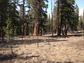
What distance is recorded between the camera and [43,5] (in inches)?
2138

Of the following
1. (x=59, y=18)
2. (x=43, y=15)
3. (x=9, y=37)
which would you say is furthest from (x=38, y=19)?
(x=9, y=37)

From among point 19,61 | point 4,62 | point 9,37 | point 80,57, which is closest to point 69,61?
point 80,57

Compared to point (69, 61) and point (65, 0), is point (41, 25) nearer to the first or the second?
point (65, 0)

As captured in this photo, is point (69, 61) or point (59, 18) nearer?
point (69, 61)

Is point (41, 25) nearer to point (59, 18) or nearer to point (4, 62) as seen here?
point (59, 18)

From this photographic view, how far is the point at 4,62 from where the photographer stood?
64.0 feet

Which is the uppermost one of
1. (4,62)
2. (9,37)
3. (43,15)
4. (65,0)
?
(65,0)

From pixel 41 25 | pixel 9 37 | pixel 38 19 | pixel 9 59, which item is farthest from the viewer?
pixel 41 25

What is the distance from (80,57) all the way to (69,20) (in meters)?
37.7

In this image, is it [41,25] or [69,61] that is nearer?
[69,61]

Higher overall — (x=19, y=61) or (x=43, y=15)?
(x=43, y=15)

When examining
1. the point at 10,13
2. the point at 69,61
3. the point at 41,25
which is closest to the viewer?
the point at 69,61

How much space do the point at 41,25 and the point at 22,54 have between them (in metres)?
33.3

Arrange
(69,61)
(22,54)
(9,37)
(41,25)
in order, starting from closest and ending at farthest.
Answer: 1. (69,61)
2. (22,54)
3. (9,37)
4. (41,25)
